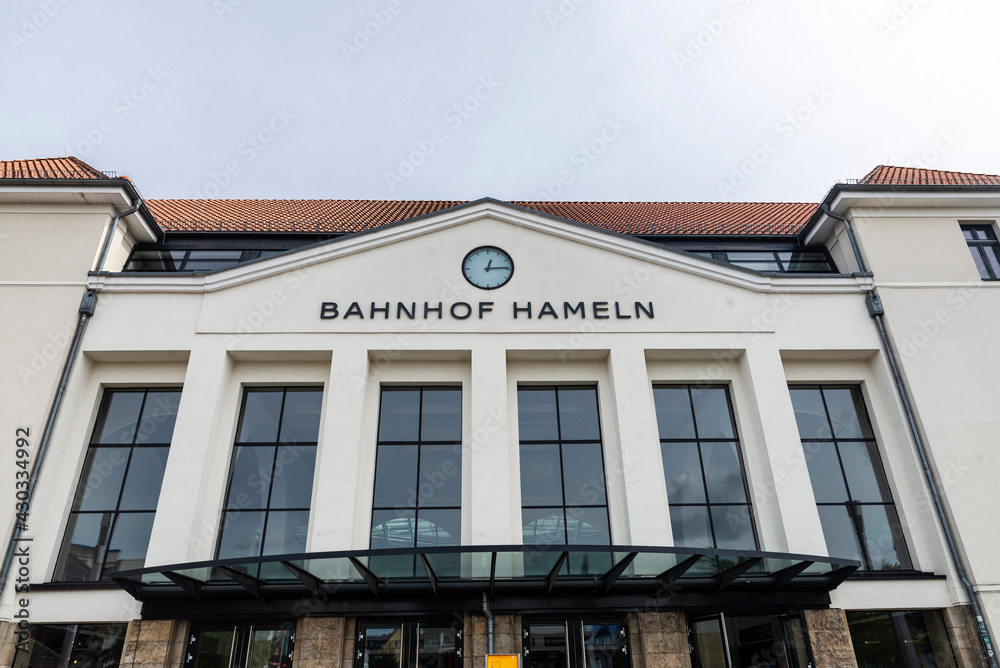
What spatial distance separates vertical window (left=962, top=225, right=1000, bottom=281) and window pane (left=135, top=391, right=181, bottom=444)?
17089 mm

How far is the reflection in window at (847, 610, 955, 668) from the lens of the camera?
10.5 meters

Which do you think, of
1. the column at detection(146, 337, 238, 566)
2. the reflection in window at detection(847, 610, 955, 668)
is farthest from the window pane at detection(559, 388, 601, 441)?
the column at detection(146, 337, 238, 566)

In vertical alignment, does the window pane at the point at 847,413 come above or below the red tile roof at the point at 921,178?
below

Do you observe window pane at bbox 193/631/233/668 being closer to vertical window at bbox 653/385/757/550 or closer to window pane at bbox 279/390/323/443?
window pane at bbox 279/390/323/443

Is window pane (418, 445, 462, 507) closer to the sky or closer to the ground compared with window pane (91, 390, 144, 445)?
closer to the ground

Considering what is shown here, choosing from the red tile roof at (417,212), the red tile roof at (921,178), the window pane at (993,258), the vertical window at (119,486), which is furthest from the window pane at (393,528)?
the window pane at (993,258)

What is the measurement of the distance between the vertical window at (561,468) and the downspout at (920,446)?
5844 millimetres

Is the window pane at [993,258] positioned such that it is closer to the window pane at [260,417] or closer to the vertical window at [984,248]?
the vertical window at [984,248]

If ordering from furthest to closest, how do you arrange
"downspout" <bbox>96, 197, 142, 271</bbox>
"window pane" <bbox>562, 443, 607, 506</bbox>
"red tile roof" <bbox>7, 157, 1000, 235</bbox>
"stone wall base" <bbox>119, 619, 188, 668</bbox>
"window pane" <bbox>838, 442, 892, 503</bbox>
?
1. "red tile roof" <bbox>7, 157, 1000, 235</bbox>
2. "downspout" <bbox>96, 197, 142, 271</bbox>
3. "window pane" <bbox>838, 442, 892, 503</bbox>
4. "window pane" <bbox>562, 443, 607, 506</bbox>
5. "stone wall base" <bbox>119, 619, 188, 668</bbox>

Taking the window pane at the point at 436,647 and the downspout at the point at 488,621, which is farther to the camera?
the window pane at the point at 436,647

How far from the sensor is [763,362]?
40.9 feet

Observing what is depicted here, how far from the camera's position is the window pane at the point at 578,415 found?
12.2 m

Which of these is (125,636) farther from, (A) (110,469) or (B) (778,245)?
(B) (778,245)

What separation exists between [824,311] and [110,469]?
14409 mm
